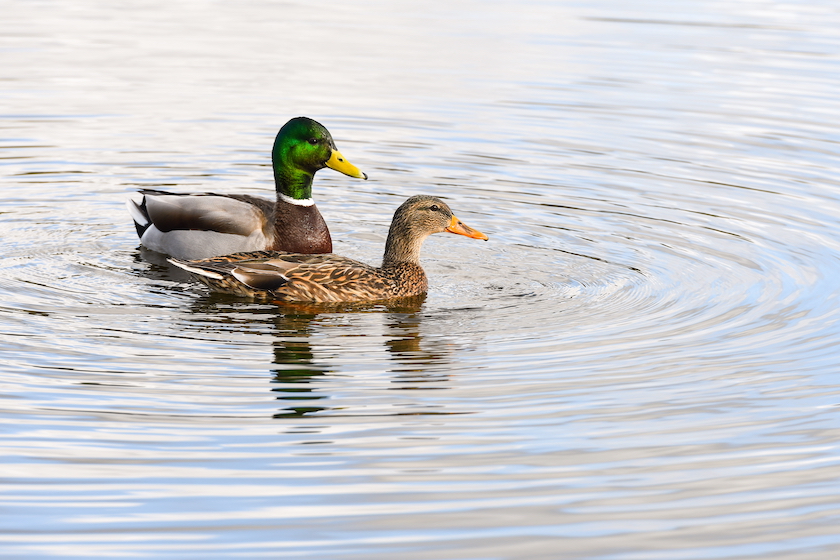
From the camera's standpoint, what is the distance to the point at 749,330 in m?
8.83

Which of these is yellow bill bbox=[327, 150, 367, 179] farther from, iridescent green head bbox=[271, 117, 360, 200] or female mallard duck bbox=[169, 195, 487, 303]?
female mallard duck bbox=[169, 195, 487, 303]

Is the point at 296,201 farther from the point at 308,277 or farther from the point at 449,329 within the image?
the point at 449,329

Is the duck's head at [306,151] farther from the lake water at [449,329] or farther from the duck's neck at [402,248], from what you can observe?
the duck's neck at [402,248]

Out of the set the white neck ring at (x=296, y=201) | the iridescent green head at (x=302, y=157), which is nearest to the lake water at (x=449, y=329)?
the white neck ring at (x=296, y=201)

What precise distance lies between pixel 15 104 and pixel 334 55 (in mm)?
5338

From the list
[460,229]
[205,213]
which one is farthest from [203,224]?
[460,229]

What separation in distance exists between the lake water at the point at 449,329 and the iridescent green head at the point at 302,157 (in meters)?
0.74

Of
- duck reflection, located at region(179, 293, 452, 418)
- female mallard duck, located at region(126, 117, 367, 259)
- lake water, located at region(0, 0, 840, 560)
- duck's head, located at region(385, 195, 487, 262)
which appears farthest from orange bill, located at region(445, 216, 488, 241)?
female mallard duck, located at region(126, 117, 367, 259)

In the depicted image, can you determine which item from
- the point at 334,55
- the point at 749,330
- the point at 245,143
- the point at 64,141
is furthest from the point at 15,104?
the point at 749,330

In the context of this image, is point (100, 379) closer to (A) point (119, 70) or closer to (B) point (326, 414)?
(B) point (326, 414)

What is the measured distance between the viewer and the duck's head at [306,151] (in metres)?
11.1

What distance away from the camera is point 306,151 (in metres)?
11.2

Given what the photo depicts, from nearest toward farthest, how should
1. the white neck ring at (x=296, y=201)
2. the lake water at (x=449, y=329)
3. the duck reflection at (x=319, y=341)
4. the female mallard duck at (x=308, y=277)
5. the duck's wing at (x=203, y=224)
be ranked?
the lake water at (x=449, y=329)
the duck reflection at (x=319, y=341)
the female mallard duck at (x=308, y=277)
the duck's wing at (x=203, y=224)
the white neck ring at (x=296, y=201)

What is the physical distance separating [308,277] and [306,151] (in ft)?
6.65
